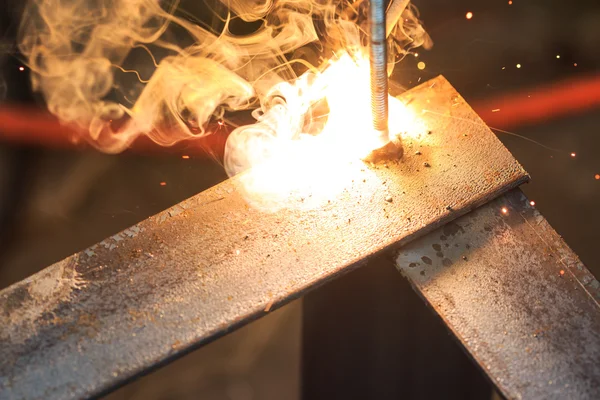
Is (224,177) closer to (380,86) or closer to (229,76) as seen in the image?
(229,76)

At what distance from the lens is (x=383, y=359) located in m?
3.66

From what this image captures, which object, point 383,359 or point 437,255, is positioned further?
point 383,359

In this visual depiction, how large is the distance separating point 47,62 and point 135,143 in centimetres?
76

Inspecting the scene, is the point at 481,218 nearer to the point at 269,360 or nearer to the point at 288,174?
the point at 288,174

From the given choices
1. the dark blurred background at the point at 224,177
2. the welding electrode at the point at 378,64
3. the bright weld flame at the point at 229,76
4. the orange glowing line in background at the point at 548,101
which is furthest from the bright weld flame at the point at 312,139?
the orange glowing line in background at the point at 548,101

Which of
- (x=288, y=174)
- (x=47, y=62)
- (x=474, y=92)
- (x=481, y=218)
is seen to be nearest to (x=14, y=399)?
(x=288, y=174)

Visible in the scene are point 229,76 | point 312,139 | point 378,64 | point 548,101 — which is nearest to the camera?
point 378,64

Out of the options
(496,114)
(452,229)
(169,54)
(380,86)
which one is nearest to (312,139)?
(380,86)

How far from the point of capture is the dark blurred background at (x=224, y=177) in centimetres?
371

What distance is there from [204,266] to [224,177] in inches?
59.4

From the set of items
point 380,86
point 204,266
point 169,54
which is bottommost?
point 204,266

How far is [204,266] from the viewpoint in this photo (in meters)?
2.45

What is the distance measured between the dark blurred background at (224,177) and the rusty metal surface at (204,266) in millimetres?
1250

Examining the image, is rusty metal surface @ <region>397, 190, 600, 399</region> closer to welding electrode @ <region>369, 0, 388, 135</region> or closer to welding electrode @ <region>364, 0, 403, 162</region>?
welding electrode @ <region>364, 0, 403, 162</region>
